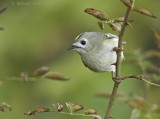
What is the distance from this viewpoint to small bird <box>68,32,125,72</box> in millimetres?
2146

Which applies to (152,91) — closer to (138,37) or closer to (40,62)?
(138,37)

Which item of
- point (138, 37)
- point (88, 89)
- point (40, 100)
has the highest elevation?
point (138, 37)

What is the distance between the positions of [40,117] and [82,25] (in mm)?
1181

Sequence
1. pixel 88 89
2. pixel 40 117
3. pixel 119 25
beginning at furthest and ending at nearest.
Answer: pixel 40 117 → pixel 88 89 → pixel 119 25

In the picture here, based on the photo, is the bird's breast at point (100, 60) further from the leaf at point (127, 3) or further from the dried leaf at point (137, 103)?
the leaf at point (127, 3)

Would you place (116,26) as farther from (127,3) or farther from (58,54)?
(58,54)

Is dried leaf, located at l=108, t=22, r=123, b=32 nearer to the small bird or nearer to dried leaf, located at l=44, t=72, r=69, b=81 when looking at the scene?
dried leaf, located at l=44, t=72, r=69, b=81

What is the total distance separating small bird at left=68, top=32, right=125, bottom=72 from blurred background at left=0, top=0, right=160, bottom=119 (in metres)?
1.27

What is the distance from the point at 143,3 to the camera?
3877 millimetres

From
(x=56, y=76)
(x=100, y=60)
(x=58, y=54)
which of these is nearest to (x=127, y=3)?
(x=56, y=76)

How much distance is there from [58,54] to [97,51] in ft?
6.57

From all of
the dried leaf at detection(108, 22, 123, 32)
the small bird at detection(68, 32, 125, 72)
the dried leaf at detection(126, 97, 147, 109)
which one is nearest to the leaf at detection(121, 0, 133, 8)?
the dried leaf at detection(108, 22, 123, 32)

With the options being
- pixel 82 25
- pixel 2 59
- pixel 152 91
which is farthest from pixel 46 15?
pixel 152 91

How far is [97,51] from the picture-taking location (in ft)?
7.18
